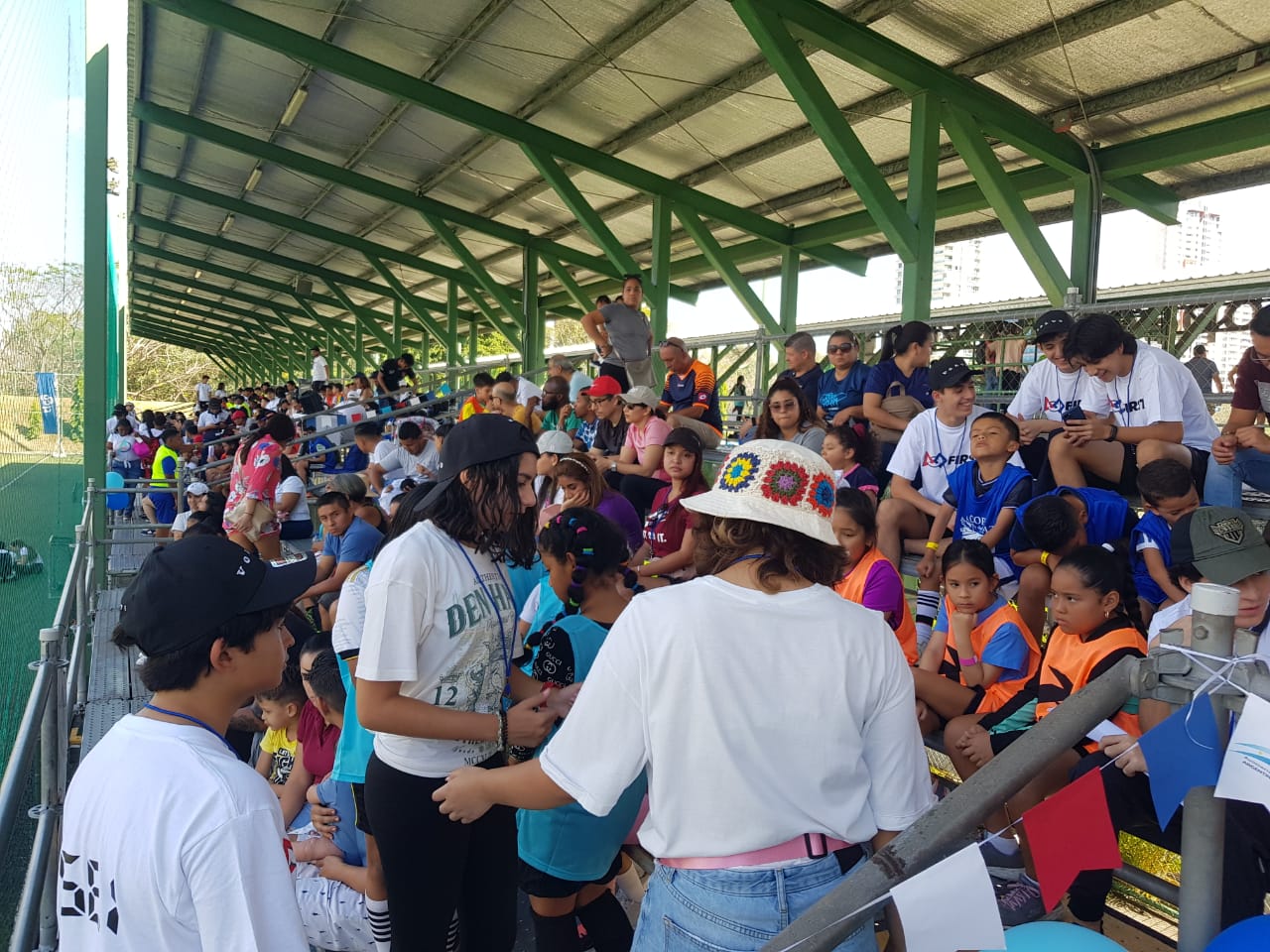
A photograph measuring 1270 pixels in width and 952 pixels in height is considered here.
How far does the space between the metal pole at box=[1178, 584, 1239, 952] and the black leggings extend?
1.56 m

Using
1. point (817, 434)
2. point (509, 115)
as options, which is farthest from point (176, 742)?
point (509, 115)

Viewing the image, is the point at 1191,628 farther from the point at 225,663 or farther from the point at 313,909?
the point at 313,909

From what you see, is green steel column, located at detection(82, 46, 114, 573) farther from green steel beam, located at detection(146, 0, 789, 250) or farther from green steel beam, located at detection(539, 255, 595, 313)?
green steel beam, located at detection(539, 255, 595, 313)

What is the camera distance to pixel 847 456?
5352 mm

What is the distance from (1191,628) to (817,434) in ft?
14.1

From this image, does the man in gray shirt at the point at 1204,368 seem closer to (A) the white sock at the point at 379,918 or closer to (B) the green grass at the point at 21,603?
(A) the white sock at the point at 379,918

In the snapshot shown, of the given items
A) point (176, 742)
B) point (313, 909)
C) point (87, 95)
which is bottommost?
point (313, 909)

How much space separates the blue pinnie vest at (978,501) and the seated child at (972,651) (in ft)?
2.46

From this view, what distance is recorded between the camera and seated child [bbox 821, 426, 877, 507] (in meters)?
5.30

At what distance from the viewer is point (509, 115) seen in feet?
38.8

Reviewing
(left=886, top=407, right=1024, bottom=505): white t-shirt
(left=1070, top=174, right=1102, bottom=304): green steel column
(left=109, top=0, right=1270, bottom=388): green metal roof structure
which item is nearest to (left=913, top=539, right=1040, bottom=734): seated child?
(left=886, top=407, right=1024, bottom=505): white t-shirt

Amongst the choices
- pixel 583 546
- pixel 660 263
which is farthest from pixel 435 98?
pixel 583 546

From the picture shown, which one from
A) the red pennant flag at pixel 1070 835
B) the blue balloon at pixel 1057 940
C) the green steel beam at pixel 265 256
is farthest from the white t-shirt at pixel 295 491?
the green steel beam at pixel 265 256

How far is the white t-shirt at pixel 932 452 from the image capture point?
4.95 m
